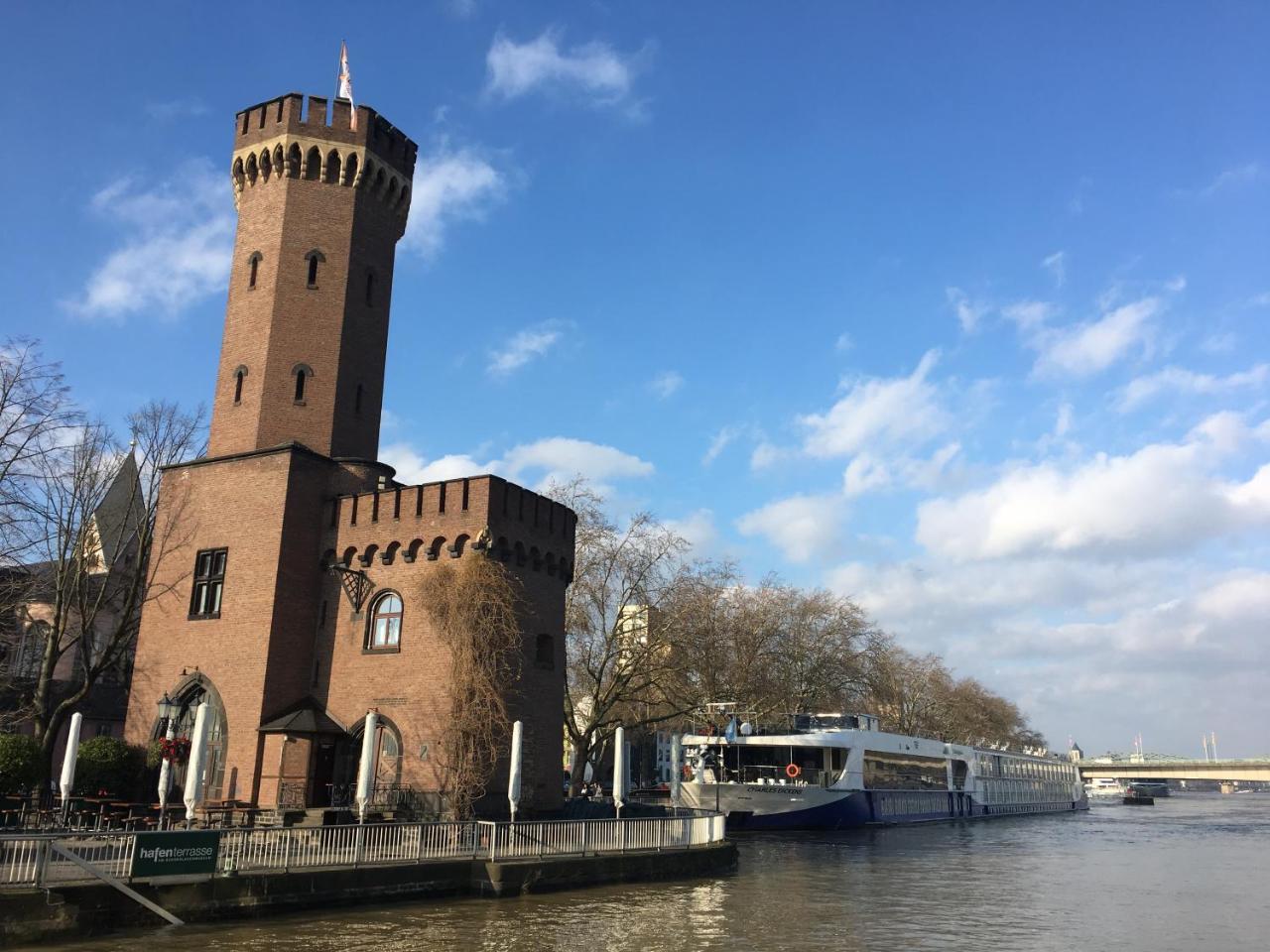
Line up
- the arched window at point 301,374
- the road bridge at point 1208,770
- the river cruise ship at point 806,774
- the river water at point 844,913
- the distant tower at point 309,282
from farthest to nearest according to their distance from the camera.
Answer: the road bridge at point 1208,770 → the river cruise ship at point 806,774 → the arched window at point 301,374 → the distant tower at point 309,282 → the river water at point 844,913

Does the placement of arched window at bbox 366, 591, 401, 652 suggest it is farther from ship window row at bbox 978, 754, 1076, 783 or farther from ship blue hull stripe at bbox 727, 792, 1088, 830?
ship window row at bbox 978, 754, 1076, 783

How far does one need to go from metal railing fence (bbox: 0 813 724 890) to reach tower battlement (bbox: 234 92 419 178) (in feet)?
77.7

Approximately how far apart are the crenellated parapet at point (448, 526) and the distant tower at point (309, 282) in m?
3.29

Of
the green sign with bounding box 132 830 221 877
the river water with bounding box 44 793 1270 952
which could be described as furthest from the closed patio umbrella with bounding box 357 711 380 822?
the green sign with bounding box 132 830 221 877

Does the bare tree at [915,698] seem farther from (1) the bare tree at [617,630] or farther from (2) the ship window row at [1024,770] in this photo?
(1) the bare tree at [617,630]

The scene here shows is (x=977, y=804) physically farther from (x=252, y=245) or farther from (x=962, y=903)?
(x=252, y=245)

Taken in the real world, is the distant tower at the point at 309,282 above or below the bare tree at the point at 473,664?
above

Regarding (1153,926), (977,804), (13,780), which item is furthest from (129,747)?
(977,804)

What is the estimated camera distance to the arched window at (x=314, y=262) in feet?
110

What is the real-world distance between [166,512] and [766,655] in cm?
3336

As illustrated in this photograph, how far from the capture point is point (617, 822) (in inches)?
979

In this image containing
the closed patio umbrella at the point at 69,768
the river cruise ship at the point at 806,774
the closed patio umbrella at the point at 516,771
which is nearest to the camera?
the closed patio umbrella at the point at 69,768

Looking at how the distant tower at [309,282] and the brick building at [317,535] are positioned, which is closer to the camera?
the brick building at [317,535]

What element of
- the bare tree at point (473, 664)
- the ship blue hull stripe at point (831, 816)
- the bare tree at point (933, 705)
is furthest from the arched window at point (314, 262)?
the bare tree at point (933, 705)
